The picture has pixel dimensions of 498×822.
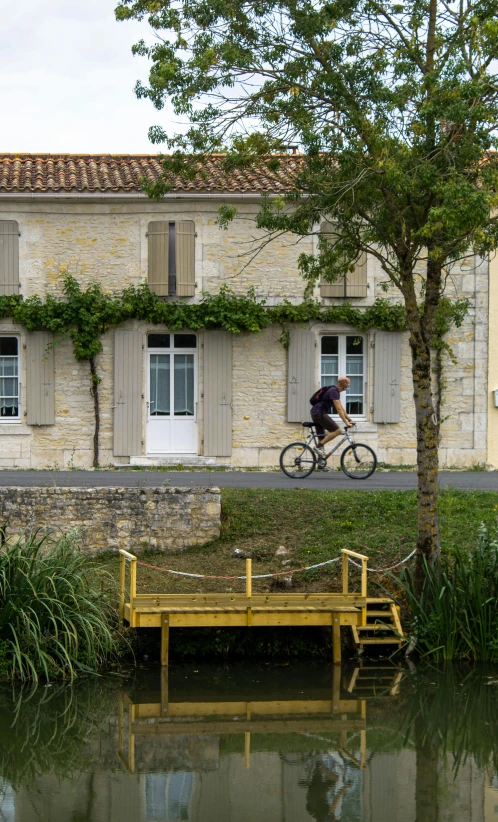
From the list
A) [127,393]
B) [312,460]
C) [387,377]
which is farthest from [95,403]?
[387,377]

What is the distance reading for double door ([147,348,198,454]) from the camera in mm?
18844

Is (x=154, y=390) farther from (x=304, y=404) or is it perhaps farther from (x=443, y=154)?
(x=443, y=154)

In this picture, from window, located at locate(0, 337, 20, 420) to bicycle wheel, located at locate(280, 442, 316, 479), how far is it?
17.9 ft

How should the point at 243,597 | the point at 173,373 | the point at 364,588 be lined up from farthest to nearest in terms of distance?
the point at 173,373 → the point at 243,597 → the point at 364,588

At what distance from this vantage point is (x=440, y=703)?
29.2ft

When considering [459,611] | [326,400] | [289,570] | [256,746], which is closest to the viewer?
[256,746]

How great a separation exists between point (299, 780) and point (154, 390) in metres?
12.3

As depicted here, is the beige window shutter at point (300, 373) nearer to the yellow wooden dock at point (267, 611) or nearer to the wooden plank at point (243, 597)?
the yellow wooden dock at point (267, 611)

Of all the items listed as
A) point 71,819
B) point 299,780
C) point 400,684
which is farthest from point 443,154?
point 71,819

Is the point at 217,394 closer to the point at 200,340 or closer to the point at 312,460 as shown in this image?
the point at 200,340

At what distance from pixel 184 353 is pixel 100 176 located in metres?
3.58

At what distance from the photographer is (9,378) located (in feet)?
61.9

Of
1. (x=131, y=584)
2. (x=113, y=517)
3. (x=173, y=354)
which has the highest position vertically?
(x=173, y=354)

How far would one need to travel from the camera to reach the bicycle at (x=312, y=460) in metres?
15.8
